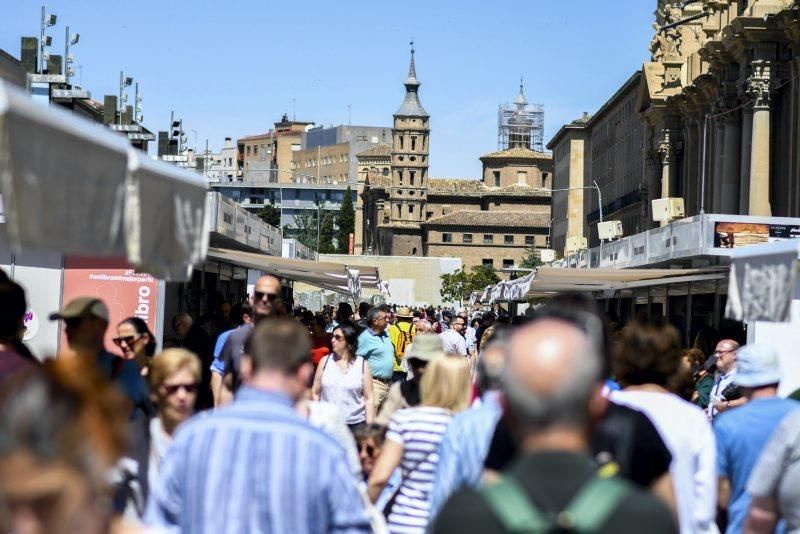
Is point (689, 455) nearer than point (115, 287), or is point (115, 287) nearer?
point (689, 455)

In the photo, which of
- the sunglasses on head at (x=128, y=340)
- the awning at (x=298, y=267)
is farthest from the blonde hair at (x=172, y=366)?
the awning at (x=298, y=267)

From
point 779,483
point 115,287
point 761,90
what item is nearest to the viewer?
point 779,483

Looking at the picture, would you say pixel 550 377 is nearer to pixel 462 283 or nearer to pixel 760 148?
pixel 760 148

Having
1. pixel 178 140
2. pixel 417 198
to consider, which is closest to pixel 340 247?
pixel 417 198

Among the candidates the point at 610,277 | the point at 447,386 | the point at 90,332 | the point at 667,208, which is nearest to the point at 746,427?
the point at 447,386

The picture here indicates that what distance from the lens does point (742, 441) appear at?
6.84 meters

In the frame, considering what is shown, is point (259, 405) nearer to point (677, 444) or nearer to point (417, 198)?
point (677, 444)

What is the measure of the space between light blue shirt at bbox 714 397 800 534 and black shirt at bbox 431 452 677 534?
3703 mm

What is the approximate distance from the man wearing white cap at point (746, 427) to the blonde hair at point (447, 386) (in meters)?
1.16

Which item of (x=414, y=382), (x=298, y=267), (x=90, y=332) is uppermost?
(x=298, y=267)

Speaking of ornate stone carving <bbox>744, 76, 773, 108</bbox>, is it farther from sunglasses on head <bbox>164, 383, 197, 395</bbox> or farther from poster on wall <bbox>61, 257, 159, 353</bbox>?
sunglasses on head <bbox>164, 383, 197, 395</bbox>

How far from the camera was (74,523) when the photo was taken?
106 inches

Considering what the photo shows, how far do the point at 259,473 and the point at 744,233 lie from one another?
20.6m

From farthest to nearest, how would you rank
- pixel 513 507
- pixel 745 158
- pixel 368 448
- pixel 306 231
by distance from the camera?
pixel 306 231, pixel 745 158, pixel 368 448, pixel 513 507
